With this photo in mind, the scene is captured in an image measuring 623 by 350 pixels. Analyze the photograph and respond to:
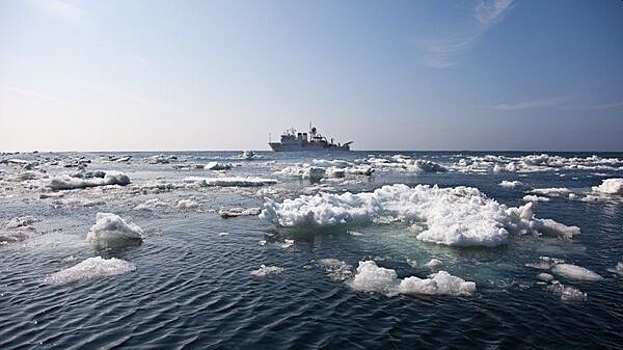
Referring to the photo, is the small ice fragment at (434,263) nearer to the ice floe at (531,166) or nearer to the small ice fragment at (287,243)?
the small ice fragment at (287,243)

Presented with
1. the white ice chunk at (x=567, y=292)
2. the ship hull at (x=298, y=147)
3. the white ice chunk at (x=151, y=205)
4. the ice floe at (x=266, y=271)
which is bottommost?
the white ice chunk at (x=151, y=205)

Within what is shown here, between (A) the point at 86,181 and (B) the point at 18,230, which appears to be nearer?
(B) the point at 18,230

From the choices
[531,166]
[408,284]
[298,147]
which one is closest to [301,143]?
[298,147]

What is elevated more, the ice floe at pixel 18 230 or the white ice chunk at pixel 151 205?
the ice floe at pixel 18 230

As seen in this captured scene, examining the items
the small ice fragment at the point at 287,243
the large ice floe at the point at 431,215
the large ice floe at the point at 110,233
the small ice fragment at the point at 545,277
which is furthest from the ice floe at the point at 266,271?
the small ice fragment at the point at 545,277

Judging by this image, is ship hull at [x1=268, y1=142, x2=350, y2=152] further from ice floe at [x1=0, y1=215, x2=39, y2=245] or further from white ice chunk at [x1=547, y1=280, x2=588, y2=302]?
white ice chunk at [x1=547, y1=280, x2=588, y2=302]

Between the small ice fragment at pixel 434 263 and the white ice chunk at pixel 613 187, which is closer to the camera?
the small ice fragment at pixel 434 263

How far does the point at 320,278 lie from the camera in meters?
10.6

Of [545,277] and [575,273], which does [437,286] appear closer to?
[545,277]

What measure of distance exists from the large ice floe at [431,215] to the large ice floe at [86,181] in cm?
2629

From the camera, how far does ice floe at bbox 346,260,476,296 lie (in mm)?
9406

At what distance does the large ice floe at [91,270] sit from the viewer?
34.2ft

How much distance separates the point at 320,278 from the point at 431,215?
8.44 meters

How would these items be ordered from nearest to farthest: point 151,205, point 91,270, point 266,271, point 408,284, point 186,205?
1. point 408,284
2. point 91,270
3. point 266,271
4. point 186,205
5. point 151,205
